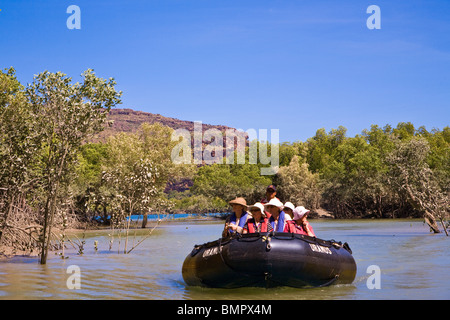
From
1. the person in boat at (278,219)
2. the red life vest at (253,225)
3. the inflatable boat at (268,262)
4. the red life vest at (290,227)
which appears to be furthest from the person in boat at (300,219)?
the red life vest at (253,225)

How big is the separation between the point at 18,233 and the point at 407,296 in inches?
555

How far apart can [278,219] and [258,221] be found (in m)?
0.47

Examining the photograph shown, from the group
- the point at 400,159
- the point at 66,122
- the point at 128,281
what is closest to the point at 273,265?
the point at 128,281

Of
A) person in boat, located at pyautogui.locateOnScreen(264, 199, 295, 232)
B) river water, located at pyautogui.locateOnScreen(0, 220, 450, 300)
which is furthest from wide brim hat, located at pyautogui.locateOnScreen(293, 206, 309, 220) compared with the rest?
river water, located at pyautogui.locateOnScreen(0, 220, 450, 300)

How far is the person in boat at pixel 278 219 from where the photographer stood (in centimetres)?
1252

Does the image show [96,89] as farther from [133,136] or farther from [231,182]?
[231,182]

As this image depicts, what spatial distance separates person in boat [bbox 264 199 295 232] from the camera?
41.1 feet

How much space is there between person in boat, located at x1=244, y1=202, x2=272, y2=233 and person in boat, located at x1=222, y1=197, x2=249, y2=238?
0.50ft

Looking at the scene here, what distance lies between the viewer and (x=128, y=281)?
1499 cm

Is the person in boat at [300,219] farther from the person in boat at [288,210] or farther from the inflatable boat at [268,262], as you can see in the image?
the inflatable boat at [268,262]

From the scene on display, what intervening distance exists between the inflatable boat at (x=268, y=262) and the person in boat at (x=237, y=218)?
0.61 m

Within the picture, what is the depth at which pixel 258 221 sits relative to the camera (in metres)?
12.7

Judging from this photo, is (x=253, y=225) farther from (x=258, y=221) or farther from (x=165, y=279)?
(x=165, y=279)

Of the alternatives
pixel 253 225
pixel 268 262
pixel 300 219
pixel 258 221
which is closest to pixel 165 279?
pixel 253 225
